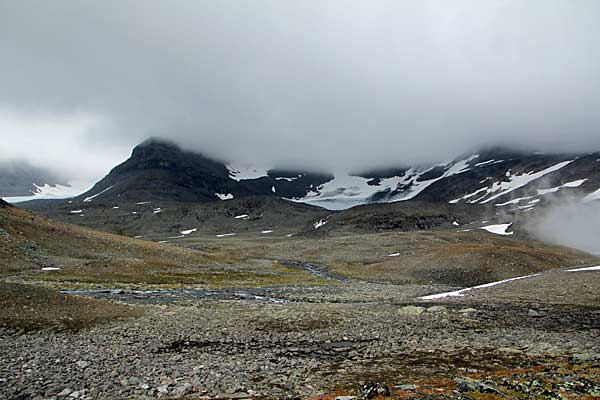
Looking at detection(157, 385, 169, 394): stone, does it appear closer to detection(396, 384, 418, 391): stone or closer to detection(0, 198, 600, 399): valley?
detection(0, 198, 600, 399): valley

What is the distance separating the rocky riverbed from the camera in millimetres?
15438

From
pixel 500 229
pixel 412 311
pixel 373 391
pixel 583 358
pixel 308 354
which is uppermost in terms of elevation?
pixel 500 229

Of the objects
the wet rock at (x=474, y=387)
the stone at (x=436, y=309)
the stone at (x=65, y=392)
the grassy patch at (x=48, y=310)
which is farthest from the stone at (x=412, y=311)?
the stone at (x=65, y=392)

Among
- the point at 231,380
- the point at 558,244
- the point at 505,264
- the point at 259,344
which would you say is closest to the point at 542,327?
the point at 259,344

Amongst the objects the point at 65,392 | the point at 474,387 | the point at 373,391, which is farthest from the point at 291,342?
the point at 474,387

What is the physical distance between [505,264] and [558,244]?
10486 centimetres

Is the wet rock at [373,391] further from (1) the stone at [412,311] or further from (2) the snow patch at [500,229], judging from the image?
(2) the snow patch at [500,229]

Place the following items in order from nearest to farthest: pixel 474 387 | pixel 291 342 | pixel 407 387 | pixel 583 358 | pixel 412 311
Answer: pixel 474 387 < pixel 407 387 < pixel 583 358 < pixel 291 342 < pixel 412 311

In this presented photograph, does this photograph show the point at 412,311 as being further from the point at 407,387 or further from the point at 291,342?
the point at 407,387

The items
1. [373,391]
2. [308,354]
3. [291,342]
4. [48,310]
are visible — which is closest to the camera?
[373,391]

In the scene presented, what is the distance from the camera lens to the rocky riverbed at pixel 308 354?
15.4 meters

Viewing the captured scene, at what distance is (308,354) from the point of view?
2162cm

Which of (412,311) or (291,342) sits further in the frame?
(412,311)

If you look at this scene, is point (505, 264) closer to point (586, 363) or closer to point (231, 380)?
point (586, 363)
